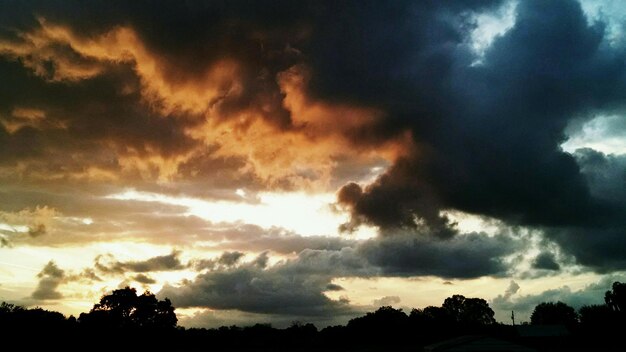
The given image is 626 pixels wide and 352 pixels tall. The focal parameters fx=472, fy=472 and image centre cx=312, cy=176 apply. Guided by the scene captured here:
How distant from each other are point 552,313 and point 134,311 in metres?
124

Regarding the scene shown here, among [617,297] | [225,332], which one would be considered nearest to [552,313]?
[617,297]

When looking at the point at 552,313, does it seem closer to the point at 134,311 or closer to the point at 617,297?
the point at 617,297

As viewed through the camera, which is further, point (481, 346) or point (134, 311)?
Answer: point (134, 311)

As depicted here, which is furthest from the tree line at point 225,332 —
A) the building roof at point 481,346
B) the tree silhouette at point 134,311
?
the building roof at point 481,346

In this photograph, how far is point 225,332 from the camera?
109 metres

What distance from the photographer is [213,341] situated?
98125mm

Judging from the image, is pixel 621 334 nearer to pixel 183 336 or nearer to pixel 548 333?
pixel 548 333

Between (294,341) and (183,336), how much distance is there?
23.9 metres

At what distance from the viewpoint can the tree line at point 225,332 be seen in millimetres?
75312

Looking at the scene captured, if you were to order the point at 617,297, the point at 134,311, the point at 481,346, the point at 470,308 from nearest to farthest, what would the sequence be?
the point at 481,346 < the point at 134,311 < the point at 617,297 < the point at 470,308

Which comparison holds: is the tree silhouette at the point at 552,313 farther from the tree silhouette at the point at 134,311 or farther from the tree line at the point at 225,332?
the tree silhouette at the point at 134,311

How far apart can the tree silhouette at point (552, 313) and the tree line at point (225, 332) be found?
4477cm

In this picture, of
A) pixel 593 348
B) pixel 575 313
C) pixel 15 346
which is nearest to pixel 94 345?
pixel 15 346

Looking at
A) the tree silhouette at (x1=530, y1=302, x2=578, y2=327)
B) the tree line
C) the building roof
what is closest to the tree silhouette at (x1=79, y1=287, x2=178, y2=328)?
the tree line
